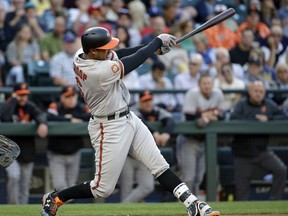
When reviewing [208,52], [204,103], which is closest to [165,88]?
[204,103]

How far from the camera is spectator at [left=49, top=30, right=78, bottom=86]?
11461mm

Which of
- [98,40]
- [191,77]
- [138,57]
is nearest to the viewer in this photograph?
[98,40]

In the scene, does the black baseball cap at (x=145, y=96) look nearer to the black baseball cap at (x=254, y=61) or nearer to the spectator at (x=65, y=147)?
the spectator at (x=65, y=147)

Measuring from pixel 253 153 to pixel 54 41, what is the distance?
3.69 meters

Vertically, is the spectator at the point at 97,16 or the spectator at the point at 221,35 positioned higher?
the spectator at the point at 97,16

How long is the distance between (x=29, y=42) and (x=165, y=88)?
88.2 inches

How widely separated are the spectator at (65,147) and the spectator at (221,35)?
3.52m

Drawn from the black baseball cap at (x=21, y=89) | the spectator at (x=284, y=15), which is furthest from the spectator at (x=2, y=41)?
the spectator at (x=284, y=15)

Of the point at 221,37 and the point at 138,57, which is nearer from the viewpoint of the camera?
the point at 138,57

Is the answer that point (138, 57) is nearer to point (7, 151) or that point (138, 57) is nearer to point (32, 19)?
point (7, 151)

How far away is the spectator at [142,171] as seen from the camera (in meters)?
10.2

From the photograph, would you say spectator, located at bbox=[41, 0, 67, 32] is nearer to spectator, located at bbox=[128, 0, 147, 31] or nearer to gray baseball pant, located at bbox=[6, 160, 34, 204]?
spectator, located at bbox=[128, 0, 147, 31]

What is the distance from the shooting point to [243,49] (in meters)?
13.0

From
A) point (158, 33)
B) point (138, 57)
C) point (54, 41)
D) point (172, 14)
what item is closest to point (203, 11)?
point (172, 14)
